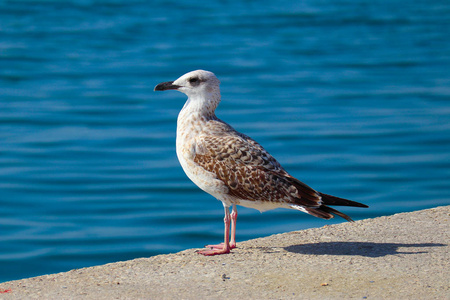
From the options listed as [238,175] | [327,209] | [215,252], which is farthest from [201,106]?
[327,209]

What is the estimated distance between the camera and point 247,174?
7.01 metres

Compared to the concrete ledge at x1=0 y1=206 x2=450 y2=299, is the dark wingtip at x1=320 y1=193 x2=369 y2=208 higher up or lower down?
higher up

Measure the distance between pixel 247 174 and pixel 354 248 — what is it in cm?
112

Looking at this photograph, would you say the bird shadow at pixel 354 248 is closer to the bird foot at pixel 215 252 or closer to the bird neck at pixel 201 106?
the bird foot at pixel 215 252

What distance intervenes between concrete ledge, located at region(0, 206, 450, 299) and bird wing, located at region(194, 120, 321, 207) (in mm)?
471

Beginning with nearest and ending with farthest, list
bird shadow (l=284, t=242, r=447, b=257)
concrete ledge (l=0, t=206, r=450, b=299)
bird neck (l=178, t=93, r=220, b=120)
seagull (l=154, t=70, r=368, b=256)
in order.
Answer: concrete ledge (l=0, t=206, r=450, b=299) < bird shadow (l=284, t=242, r=447, b=257) < seagull (l=154, t=70, r=368, b=256) < bird neck (l=178, t=93, r=220, b=120)

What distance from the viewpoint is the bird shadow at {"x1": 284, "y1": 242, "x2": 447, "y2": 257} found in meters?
Result: 6.79

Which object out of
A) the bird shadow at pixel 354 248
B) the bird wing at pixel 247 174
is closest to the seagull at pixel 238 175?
the bird wing at pixel 247 174

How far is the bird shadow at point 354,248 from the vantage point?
6789 mm

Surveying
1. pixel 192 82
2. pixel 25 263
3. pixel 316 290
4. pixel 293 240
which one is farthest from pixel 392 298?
pixel 25 263

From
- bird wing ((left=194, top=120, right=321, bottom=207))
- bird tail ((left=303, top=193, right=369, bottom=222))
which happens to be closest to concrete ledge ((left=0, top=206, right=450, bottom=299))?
bird tail ((left=303, top=193, right=369, bottom=222))

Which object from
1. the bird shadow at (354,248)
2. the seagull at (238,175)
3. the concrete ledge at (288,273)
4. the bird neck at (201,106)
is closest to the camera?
the concrete ledge at (288,273)

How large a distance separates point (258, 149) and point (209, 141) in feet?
1.49

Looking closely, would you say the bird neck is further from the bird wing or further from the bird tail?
the bird tail
